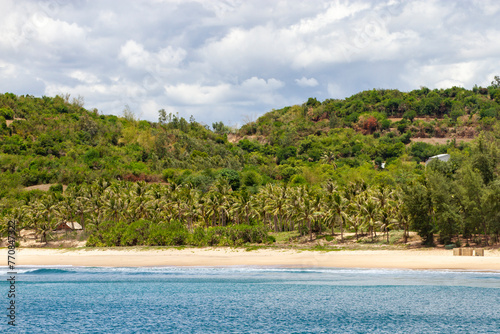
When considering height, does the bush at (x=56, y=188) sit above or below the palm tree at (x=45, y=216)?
above

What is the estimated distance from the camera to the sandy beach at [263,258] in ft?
128

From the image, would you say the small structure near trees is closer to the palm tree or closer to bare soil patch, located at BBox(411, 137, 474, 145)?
the palm tree

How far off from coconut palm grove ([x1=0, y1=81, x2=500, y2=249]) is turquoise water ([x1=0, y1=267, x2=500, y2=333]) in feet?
46.8

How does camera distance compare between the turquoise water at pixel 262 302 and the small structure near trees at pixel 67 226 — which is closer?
the turquoise water at pixel 262 302

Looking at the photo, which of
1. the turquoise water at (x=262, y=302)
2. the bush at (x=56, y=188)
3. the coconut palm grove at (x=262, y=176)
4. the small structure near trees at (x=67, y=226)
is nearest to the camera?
the turquoise water at (x=262, y=302)

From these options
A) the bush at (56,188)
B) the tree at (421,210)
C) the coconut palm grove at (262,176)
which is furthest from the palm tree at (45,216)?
the tree at (421,210)

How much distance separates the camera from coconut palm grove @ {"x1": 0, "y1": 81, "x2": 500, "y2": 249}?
1996 inches

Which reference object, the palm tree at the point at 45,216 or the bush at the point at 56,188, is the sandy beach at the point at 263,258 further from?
the bush at the point at 56,188

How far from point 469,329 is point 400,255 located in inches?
829

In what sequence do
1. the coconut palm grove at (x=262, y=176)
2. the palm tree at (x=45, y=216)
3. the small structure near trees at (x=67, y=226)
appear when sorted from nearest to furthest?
the coconut palm grove at (x=262, y=176) < the palm tree at (x=45, y=216) < the small structure near trees at (x=67, y=226)

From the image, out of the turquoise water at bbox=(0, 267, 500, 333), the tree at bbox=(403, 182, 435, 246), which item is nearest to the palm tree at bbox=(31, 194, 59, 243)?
the turquoise water at bbox=(0, 267, 500, 333)

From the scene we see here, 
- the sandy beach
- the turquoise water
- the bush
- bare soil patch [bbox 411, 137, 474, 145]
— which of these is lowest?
the turquoise water

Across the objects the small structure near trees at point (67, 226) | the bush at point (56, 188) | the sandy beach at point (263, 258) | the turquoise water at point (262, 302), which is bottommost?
the turquoise water at point (262, 302)

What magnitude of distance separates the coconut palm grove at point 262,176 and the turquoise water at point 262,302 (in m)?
14.3
